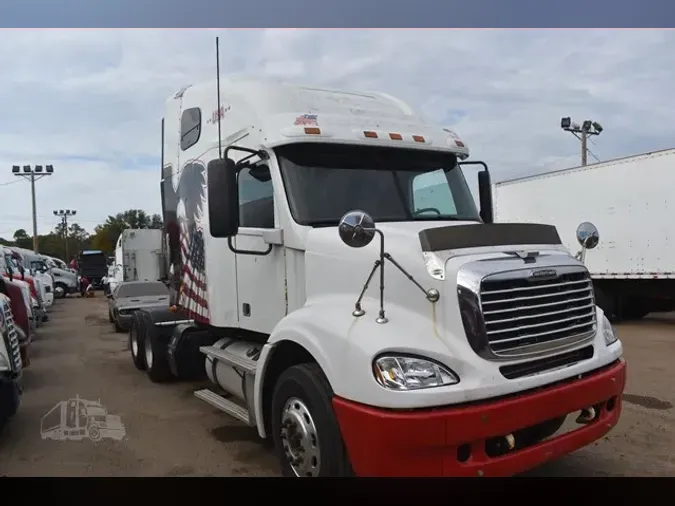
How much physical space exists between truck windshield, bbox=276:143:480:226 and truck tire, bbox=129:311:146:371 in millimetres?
4366

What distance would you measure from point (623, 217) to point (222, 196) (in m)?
10.7

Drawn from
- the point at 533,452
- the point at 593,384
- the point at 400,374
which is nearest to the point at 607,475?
the point at 593,384

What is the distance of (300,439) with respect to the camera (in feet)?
12.2

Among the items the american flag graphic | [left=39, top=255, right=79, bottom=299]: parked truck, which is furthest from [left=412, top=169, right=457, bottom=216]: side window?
[left=39, top=255, right=79, bottom=299]: parked truck

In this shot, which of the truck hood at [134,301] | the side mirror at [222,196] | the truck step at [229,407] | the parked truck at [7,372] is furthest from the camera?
the truck hood at [134,301]

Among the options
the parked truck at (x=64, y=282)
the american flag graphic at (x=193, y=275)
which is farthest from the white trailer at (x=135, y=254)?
the american flag graphic at (x=193, y=275)

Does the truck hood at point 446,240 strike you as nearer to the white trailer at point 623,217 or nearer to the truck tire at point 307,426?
the truck tire at point 307,426

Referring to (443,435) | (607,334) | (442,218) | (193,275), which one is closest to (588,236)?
(607,334)

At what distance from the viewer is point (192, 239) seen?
629cm

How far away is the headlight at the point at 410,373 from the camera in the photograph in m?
3.14

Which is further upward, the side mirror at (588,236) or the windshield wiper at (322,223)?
the windshield wiper at (322,223)

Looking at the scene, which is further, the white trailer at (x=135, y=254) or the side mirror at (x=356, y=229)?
the white trailer at (x=135, y=254)

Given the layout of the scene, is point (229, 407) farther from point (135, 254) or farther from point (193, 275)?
point (135, 254)

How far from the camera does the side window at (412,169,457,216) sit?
477 cm
